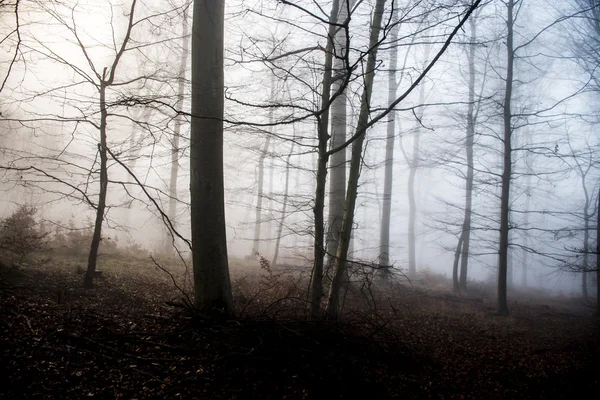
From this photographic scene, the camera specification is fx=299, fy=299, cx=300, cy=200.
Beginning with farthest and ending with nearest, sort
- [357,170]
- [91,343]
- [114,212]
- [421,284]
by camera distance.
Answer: [114,212] → [421,284] → [357,170] → [91,343]

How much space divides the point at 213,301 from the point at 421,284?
13.4m

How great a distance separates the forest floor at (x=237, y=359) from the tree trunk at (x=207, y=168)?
19.8 inches

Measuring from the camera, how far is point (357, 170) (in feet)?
15.7

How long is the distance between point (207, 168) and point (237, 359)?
7.96ft

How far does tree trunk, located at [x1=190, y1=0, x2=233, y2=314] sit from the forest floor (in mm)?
502

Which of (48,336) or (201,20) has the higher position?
(201,20)

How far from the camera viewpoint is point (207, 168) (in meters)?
4.16

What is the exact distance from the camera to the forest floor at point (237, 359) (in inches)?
103

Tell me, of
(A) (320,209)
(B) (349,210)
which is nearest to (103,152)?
(A) (320,209)

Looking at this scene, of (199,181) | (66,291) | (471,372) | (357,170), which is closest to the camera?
(471,372)

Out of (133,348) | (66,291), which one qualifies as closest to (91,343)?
(133,348)

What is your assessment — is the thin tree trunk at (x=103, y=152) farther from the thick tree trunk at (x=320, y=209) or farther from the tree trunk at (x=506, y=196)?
the tree trunk at (x=506, y=196)

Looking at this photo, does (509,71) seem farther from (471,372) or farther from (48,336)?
(48,336)

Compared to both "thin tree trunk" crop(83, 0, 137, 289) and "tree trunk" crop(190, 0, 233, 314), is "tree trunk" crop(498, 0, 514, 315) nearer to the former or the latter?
"tree trunk" crop(190, 0, 233, 314)
